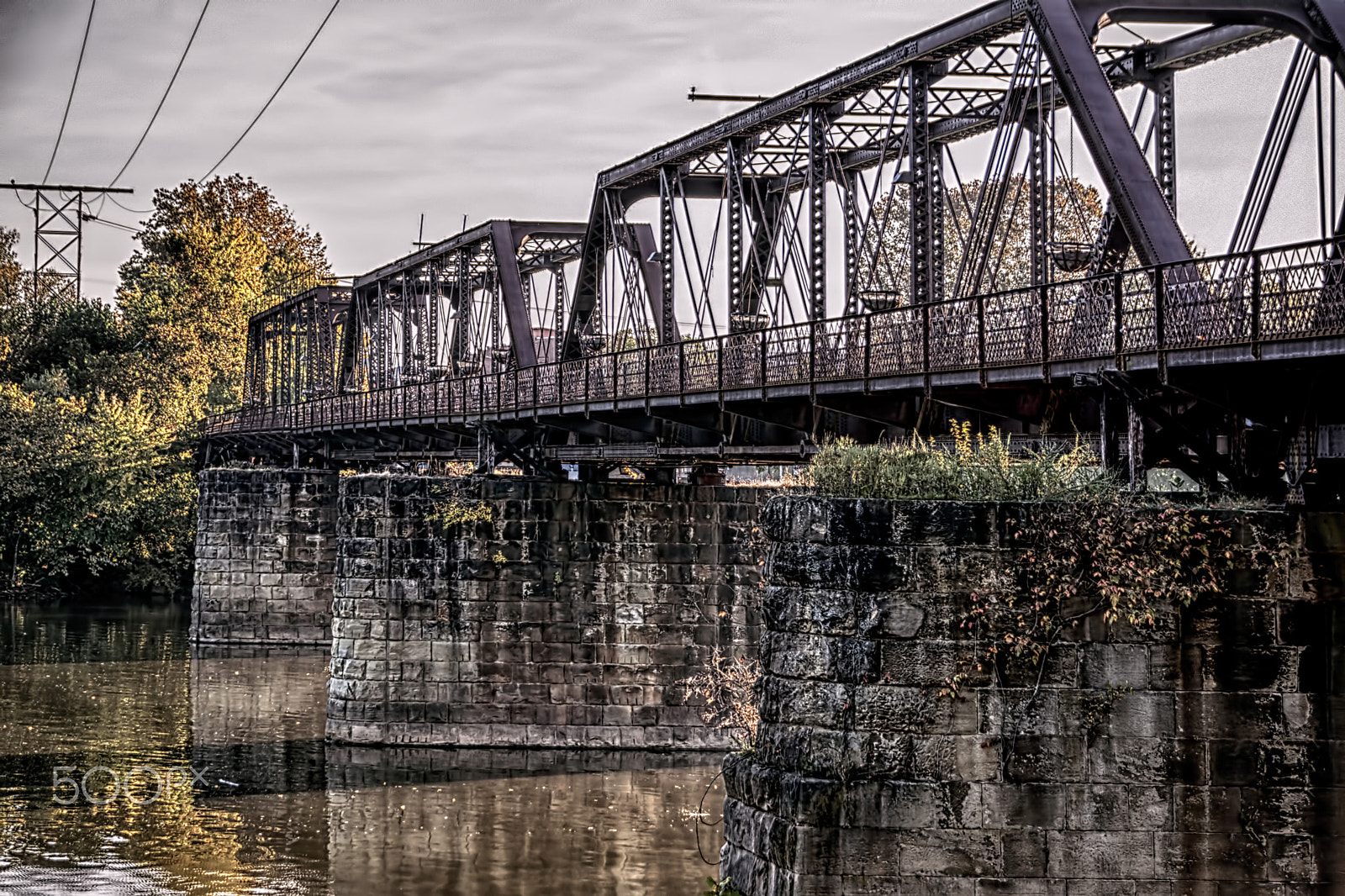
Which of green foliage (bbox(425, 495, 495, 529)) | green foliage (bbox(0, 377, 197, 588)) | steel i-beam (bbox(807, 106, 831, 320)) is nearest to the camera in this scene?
steel i-beam (bbox(807, 106, 831, 320))

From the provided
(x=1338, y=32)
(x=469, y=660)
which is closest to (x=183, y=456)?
(x=469, y=660)

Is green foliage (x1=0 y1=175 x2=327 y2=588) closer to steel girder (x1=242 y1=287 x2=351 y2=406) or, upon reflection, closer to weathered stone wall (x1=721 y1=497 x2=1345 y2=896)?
steel girder (x1=242 y1=287 x2=351 y2=406)

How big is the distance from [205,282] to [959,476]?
8901cm

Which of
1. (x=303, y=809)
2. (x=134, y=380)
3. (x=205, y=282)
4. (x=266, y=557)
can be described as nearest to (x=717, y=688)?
(x=303, y=809)

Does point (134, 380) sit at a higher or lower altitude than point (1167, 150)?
higher

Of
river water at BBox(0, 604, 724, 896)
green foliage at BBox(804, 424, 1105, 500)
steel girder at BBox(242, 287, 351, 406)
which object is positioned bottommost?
river water at BBox(0, 604, 724, 896)

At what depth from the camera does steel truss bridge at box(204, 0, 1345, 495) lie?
1520 cm

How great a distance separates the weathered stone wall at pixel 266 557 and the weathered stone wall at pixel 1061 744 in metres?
39.2

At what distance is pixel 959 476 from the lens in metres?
14.0

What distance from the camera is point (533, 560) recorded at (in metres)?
31.6

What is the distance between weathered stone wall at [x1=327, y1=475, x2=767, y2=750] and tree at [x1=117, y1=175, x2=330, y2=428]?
50.5m

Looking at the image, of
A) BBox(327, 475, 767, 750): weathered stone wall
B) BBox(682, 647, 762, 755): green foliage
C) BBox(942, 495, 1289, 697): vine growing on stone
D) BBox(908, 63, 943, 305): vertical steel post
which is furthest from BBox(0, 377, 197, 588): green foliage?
BBox(942, 495, 1289, 697): vine growing on stone

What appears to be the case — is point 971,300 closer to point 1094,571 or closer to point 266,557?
point 1094,571

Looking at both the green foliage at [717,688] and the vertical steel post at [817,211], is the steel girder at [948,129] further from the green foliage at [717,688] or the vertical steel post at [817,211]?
the green foliage at [717,688]
